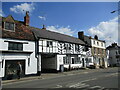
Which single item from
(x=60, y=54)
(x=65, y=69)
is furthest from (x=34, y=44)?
(x=65, y=69)

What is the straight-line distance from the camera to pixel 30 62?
69.6ft

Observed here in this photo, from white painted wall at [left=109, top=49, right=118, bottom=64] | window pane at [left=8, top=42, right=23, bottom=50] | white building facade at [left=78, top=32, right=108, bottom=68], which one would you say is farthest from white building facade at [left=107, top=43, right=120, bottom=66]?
window pane at [left=8, top=42, right=23, bottom=50]

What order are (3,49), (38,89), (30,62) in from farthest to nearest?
(30,62) → (3,49) → (38,89)

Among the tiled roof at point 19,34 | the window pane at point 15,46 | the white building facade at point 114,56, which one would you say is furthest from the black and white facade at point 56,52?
the white building facade at point 114,56

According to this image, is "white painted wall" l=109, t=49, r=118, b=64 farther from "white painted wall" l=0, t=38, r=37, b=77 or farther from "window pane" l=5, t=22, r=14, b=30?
"window pane" l=5, t=22, r=14, b=30

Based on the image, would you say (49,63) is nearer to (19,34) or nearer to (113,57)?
(19,34)

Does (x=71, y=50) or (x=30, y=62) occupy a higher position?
(x=71, y=50)

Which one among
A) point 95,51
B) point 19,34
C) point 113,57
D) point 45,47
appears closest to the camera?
point 19,34

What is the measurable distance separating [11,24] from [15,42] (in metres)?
2.94

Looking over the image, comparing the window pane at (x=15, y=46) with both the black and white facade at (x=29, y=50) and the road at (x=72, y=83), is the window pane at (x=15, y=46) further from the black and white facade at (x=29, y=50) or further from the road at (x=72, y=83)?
the road at (x=72, y=83)

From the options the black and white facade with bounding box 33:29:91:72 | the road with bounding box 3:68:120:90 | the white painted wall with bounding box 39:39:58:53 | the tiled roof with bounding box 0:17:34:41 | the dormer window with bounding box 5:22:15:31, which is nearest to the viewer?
the road with bounding box 3:68:120:90

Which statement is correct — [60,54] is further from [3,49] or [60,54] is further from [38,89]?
[38,89]

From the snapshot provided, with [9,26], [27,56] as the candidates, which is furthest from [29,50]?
[9,26]

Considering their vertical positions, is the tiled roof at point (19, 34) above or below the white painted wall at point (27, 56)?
above
